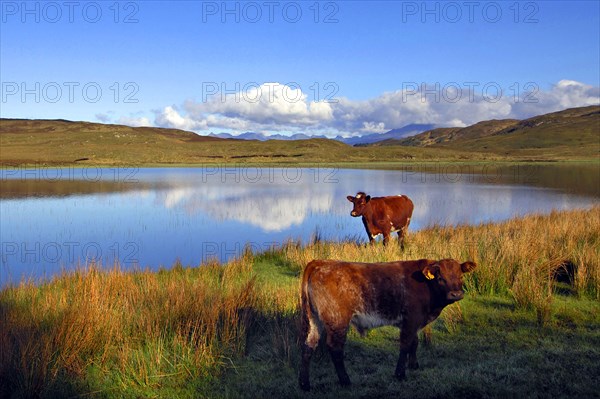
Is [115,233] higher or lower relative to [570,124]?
lower

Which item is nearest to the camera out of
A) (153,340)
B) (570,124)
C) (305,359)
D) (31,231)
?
(305,359)

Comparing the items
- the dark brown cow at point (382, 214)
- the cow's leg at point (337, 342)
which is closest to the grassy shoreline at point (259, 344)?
the cow's leg at point (337, 342)

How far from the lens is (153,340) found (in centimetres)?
578

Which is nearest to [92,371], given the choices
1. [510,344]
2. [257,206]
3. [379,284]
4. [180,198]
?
[379,284]

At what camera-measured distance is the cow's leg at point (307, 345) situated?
4930mm

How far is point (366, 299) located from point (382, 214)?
8387mm

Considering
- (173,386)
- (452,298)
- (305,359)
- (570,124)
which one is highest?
(570,124)

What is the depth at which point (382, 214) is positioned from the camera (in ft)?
43.0

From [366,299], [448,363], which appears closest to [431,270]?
[366,299]

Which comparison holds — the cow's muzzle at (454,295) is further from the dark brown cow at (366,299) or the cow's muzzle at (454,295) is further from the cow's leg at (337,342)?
the cow's leg at (337,342)

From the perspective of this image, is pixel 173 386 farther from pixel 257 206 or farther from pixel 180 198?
pixel 180 198

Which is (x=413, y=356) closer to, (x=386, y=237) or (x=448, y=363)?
(x=448, y=363)

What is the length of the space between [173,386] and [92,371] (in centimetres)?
107

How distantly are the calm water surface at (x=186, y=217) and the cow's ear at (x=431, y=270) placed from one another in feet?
22.6
